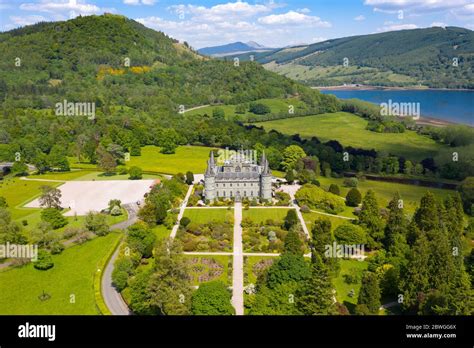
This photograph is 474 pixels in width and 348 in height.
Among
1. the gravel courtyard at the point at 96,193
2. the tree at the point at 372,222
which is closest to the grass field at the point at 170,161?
the gravel courtyard at the point at 96,193

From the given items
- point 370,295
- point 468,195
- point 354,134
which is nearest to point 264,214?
point 370,295

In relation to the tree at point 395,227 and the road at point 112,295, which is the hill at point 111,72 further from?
the tree at point 395,227

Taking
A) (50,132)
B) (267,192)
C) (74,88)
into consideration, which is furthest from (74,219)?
(74,88)

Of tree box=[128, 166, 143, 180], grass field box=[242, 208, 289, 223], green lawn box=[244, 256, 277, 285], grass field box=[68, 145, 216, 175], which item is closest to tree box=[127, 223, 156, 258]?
green lawn box=[244, 256, 277, 285]

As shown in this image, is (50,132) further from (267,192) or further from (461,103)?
(461,103)

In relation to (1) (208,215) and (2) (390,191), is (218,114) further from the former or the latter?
(1) (208,215)

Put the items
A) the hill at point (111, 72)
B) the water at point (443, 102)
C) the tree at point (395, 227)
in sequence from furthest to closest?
the hill at point (111, 72), the water at point (443, 102), the tree at point (395, 227)
